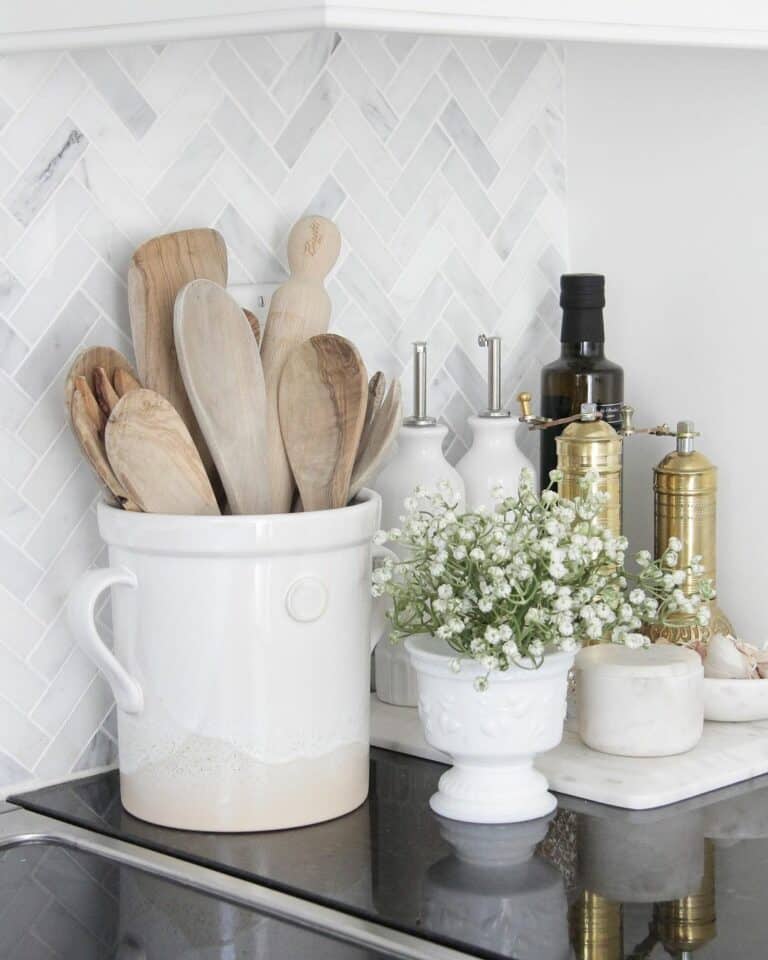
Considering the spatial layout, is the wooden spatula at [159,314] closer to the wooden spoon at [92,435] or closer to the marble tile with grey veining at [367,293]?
the wooden spoon at [92,435]

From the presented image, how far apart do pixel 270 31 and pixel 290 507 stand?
1.17ft

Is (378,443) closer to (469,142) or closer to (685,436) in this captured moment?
(685,436)

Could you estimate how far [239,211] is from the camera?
1.28 metres

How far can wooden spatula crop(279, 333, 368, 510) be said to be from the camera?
108cm

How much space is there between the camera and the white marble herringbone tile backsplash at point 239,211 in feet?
3.76

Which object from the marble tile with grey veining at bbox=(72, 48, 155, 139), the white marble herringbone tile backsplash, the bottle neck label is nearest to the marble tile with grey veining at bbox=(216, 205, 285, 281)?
the white marble herringbone tile backsplash

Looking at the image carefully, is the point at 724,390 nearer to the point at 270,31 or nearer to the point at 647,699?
the point at 647,699

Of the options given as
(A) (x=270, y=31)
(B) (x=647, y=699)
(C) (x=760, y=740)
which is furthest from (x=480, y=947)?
(A) (x=270, y=31)

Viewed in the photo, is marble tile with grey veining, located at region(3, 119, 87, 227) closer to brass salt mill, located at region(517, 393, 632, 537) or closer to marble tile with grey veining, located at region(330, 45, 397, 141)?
marble tile with grey veining, located at region(330, 45, 397, 141)

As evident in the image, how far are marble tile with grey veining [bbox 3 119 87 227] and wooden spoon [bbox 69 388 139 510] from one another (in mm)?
157

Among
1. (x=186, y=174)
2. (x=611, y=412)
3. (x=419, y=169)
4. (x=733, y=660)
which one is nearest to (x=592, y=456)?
(x=611, y=412)

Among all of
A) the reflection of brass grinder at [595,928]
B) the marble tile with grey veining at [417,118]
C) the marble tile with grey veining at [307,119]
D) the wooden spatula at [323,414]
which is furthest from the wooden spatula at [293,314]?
the reflection of brass grinder at [595,928]

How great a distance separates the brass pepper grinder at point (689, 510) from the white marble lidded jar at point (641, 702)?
15 centimetres

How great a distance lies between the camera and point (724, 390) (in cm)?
141
